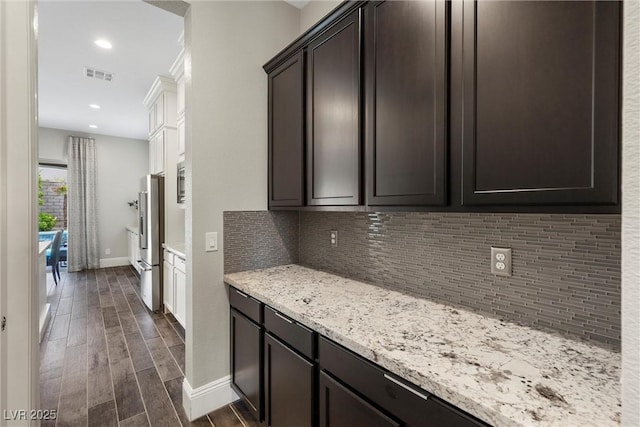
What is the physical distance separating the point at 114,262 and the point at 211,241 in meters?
6.06

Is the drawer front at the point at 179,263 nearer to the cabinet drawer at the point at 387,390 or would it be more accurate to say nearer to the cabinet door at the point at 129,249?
the cabinet drawer at the point at 387,390

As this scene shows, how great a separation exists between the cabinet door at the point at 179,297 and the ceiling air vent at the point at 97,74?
2.52m

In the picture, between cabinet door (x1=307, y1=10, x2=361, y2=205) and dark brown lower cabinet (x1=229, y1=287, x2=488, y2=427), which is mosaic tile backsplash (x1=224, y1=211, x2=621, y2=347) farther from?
dark brown lower cabinet (x1=229, y1=287, x2=488, y2=427)

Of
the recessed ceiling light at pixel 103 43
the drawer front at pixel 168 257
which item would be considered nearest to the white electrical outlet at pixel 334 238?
the drawer front at pixel 168 257

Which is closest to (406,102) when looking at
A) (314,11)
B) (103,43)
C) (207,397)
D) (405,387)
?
(405,387)

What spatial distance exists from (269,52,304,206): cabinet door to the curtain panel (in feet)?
19.7

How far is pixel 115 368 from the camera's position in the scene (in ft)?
7.95

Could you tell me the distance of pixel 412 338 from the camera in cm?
104

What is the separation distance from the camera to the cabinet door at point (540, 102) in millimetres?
763

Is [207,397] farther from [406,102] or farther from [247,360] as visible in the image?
[406,102]

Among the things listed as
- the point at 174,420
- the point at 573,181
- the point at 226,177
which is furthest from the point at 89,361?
the point at 573,181

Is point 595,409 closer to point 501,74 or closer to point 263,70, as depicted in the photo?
point 501,74

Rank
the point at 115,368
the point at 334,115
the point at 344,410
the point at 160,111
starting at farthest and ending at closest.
A: the point at 160,111 → the point at 115,368 → the point at 334,115 → the point at 344,410

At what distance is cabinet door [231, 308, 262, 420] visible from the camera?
164cm
